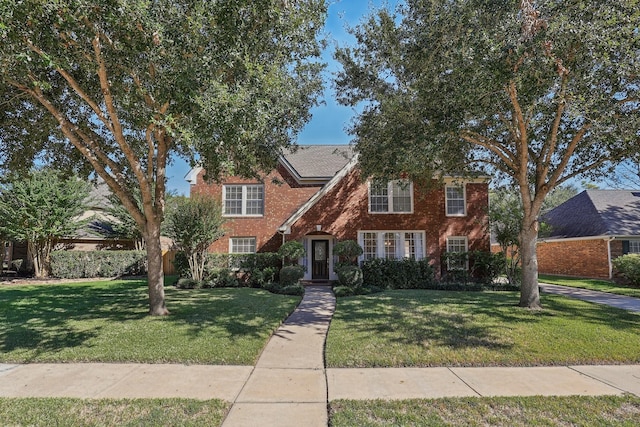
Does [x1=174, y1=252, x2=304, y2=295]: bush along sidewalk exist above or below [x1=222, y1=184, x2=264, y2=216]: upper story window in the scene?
→ below

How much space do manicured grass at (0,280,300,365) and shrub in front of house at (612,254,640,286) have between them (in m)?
15.6

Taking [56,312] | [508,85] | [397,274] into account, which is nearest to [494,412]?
[508,85]

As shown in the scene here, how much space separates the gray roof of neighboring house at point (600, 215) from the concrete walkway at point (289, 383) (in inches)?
691

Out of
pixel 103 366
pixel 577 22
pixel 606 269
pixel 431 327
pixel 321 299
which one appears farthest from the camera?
pixel 606 269

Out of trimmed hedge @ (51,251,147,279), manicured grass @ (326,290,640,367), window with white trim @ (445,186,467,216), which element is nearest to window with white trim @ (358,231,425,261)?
window with white trim @ (445,186,467,216)

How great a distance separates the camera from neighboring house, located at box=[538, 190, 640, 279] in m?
19.0

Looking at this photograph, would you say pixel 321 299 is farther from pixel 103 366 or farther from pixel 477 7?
pixel 477 7

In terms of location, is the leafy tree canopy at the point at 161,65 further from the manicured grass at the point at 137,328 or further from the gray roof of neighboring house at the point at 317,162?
the gray roof of neighboring house at the point at 317,162

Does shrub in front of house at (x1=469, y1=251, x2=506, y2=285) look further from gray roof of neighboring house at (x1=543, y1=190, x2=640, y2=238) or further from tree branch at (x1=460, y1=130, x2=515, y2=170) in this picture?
tree branch at (x1=460, y1=130, x2=515, y2=170)

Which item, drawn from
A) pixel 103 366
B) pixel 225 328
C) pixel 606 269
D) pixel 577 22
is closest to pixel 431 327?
pixel 225 328

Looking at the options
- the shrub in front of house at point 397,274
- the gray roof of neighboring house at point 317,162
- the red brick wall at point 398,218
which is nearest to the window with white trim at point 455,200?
the red brick wall at point 398,218

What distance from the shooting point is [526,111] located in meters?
8.48

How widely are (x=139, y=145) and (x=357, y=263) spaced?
10.7 m

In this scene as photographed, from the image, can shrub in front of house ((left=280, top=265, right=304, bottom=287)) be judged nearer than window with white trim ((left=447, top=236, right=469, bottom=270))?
Yes
